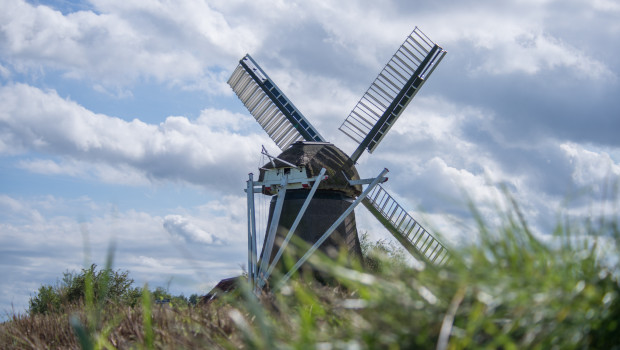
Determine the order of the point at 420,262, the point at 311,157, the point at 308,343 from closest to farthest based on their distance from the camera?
the point at 308,343 → the point at 420,262 → the point at 311,157

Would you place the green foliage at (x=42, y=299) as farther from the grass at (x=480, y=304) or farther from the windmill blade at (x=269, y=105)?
the grass at (x=480, y=304)

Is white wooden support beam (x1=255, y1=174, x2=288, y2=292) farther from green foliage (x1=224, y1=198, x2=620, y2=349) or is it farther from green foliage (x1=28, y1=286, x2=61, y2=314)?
green foliage (x1=224, y1=198, x2=620, y2=349)

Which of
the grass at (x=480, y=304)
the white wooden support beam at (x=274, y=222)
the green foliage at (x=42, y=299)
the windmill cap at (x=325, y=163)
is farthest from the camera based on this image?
the green foliage at (x=42, y=299)

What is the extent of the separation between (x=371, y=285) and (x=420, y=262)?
354 millimetres

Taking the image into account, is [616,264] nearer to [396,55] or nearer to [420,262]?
[420,262]

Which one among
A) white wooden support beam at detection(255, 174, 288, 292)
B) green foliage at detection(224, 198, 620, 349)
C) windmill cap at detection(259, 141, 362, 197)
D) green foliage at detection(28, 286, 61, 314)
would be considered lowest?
green foliage at detection(28, 286, 61, 314)

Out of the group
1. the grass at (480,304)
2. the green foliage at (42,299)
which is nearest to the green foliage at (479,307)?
the grass at (480,304)

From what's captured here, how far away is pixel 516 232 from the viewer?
7.59 feet

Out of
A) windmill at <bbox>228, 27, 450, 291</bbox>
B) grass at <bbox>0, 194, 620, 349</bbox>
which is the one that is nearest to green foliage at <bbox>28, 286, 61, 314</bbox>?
windmill at <bbox>228, 27, 450, 291</bbox>

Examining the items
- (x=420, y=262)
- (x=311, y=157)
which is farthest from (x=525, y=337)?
(x=311, y=157)

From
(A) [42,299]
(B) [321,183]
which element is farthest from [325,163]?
(A) [42,299]

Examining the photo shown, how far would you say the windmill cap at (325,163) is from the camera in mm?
17750

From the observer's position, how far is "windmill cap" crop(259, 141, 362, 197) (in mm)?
17750

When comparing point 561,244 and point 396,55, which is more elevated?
point 396,55
